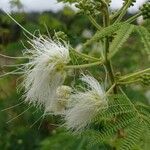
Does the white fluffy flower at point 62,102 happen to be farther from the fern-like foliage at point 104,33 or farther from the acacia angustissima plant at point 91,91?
the fern-like foliage at point 104,33

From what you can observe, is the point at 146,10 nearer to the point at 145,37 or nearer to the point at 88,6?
the point at 88,6

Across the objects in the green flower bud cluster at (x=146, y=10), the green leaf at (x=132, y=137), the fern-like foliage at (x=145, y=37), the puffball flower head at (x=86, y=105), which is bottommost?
the green leaf at (x=132, y=137)

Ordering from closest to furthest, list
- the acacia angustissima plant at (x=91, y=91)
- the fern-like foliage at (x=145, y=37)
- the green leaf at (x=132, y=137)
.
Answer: the fern-like foliage at (x=145, y=37), the green leaf at (x=132, y=137), the acacia angustissima plant at (x=91, y=91)

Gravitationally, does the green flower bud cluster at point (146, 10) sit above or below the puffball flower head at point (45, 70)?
above

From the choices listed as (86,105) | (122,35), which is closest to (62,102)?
(86,105)

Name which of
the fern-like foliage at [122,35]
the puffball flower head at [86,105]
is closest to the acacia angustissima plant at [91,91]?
the puffball flower head at [86,105]

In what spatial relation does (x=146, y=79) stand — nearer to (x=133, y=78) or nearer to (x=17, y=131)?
(x=133, y=78)

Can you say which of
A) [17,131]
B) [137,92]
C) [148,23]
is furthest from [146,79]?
[17,131]
